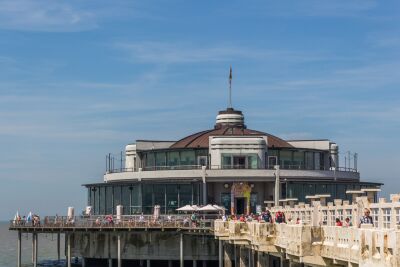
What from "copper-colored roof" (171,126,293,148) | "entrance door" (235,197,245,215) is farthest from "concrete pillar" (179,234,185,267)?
"copper-colored roof" (171,126,293,148)

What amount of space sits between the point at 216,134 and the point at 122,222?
21.9 metres

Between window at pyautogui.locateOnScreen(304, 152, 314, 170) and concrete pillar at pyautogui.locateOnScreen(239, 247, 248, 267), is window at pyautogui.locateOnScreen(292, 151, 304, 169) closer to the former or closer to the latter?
window at pyautogui.locateOnScreen(304, 152, 314, 170)

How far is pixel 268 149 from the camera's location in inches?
3543

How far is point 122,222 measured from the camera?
7544cm

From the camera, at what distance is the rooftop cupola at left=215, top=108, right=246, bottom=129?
101500 millimetres

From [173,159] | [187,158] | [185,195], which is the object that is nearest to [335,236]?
[185,195]

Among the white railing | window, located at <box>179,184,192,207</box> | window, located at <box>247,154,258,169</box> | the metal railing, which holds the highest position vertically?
window, located at <box>247,154,258,169</box>

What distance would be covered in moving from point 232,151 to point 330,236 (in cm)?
5740

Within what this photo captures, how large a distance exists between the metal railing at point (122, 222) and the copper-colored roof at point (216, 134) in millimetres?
13161

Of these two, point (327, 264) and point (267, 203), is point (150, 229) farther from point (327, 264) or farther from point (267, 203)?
point (327, 264)

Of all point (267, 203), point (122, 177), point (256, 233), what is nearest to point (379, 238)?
point (256, 233)

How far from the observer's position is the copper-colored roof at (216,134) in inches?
3608

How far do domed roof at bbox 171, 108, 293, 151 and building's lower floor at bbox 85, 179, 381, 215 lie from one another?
5.86 m

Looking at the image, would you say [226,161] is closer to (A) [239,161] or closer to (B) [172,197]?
(A) [239,161]
